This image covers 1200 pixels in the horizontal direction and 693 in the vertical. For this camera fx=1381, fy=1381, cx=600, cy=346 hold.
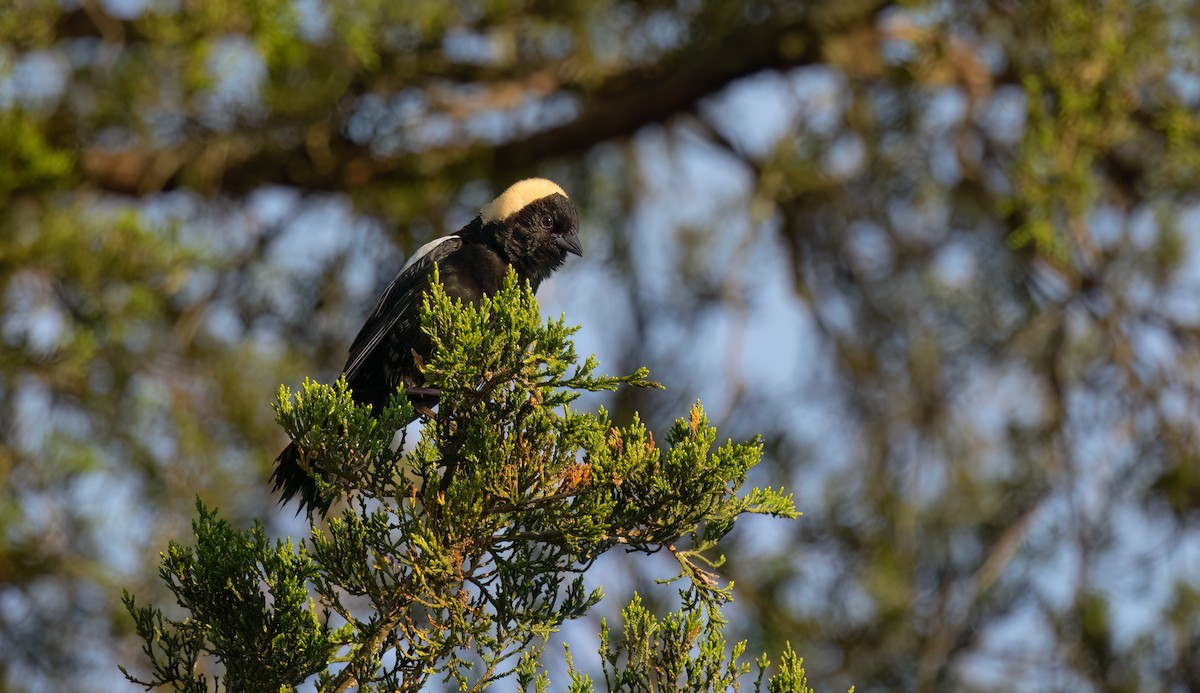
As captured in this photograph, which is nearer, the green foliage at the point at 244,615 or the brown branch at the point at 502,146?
the green foliage at the point at 244,615

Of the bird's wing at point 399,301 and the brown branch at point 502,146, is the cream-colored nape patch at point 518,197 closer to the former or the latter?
the bird's wing at point 399,301

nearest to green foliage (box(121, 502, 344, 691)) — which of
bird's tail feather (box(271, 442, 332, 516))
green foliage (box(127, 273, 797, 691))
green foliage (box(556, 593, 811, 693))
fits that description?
green foliage (box(127, 273, 797, 691))

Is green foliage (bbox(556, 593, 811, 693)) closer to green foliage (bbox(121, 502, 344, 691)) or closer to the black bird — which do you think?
green foliage (bbox(121, 502, 344, 691))

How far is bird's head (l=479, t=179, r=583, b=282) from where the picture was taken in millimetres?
4695

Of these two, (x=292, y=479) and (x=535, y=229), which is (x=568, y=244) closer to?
(x=535, y=229)

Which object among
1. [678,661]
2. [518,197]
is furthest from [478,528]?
[518,197]

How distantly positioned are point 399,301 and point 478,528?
167cm

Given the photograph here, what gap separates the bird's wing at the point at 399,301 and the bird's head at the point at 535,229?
0.16 metres

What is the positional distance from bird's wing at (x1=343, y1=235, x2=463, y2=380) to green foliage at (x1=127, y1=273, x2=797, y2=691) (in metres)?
1.37

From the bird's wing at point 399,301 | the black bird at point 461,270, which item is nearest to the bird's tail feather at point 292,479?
the black bird at point 461,270

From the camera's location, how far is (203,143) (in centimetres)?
690

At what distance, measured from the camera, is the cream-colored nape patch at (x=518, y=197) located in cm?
477

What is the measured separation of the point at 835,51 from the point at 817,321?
72.3 inches

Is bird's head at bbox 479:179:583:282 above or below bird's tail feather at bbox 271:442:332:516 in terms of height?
above
